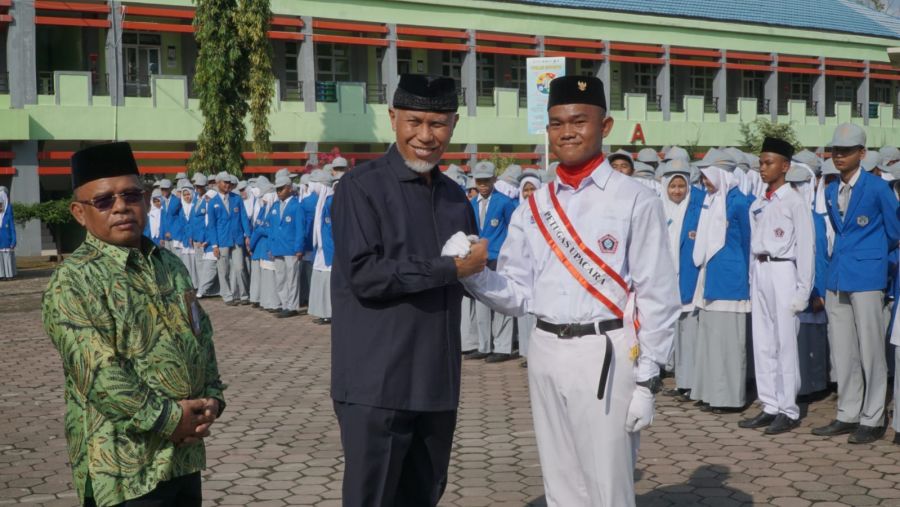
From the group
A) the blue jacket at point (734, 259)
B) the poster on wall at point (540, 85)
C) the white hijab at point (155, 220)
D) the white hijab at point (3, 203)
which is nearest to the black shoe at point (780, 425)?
the blue jacket at point (734, 259)

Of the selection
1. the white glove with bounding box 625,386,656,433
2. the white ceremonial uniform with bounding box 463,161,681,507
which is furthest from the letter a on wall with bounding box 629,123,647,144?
the white glove with bounding box 625,386,656,433

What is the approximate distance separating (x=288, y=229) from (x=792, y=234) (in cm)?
961

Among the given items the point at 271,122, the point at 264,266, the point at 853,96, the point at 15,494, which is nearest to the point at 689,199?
the point at 15,494

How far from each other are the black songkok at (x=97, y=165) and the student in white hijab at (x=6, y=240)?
2063 centimetres

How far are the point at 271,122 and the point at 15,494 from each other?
26.7 m

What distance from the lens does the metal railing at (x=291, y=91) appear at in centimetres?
3425

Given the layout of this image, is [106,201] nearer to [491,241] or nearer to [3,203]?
[491,241]

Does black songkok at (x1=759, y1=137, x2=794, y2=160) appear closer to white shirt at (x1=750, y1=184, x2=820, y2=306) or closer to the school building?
white shirt at (x1=750, y1=184, x2=820, y2=306)

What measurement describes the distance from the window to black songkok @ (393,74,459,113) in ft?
105

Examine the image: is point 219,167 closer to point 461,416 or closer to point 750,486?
point 461,416

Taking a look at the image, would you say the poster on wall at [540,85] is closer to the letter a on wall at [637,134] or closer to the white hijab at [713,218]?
the white hijab at [713,218]

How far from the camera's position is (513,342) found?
41.7 ft

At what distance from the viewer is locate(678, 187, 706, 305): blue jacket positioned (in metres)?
9.08

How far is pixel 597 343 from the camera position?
13.7 feet
